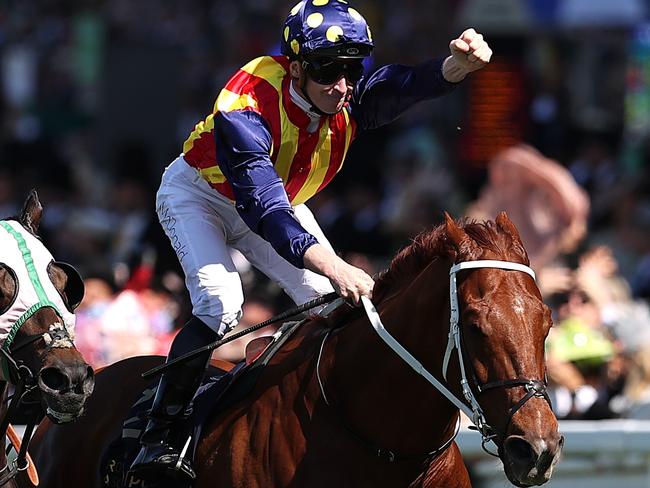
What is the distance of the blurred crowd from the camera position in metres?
9.70

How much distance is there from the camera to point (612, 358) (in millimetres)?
9211

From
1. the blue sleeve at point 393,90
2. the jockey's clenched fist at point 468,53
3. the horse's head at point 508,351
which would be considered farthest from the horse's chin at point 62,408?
the jockey's clenched fist at point 468,53

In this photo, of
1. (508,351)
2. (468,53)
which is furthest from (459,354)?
(468,53)

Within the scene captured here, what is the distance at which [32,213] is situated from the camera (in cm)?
547

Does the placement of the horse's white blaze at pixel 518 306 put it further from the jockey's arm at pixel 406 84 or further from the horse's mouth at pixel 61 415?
the horse's mouth at pixel 61 415

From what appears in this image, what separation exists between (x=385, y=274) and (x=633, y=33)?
8.95 metres

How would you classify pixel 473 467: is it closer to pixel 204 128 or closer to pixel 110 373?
pixel 110 373

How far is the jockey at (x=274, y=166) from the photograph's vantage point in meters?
5.28

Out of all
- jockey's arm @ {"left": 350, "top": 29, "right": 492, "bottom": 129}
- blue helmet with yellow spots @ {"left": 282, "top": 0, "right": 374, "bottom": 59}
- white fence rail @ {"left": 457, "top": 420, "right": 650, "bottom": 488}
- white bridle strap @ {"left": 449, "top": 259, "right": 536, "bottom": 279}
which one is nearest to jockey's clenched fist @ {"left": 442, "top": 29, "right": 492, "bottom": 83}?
jockey's arm @ {"left": 350, "top": 29, "right": 492, "bottom": 129}

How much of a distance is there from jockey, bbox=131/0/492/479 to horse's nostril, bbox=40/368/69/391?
64cm

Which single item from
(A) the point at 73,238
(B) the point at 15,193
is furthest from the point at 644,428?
(B) the point at 15,193

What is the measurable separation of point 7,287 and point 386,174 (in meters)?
10.1

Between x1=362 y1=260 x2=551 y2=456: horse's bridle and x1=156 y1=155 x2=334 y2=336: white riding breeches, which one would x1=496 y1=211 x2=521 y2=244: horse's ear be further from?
x1=156 y1=155 x2=334 y2=336: white riding breeches

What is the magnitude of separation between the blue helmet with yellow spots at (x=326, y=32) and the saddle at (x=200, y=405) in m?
1.05
